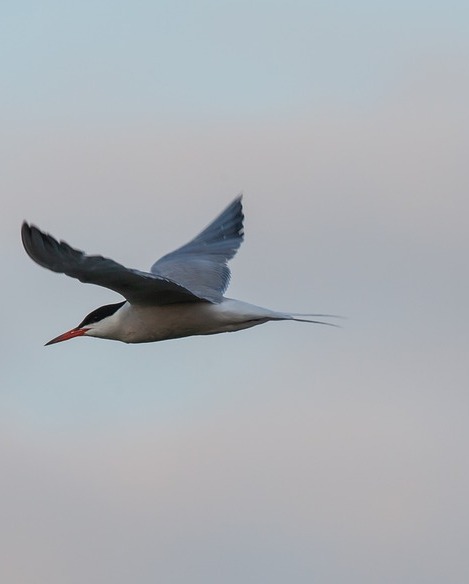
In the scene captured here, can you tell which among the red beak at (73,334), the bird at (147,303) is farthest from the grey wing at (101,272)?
the red beak at (73,334)

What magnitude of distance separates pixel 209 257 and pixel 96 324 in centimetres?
291

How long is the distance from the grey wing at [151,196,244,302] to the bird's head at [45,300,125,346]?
100 cm

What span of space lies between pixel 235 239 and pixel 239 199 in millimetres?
727

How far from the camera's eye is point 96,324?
18328 mm

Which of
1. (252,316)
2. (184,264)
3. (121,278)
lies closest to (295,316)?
(252,316)

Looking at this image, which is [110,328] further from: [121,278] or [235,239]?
[235,239]

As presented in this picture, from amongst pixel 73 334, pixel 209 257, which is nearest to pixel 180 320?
pixel 73 334

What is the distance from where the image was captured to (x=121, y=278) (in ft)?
55.4

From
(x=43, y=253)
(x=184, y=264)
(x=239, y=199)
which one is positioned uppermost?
(x=239, y=199)

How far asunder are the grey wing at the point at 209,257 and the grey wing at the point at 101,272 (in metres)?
1.10

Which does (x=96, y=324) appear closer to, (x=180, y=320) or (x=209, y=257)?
(x=180, y=320)

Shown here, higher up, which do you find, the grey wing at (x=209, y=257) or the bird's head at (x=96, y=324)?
the grey wing at (x=209, y=257)

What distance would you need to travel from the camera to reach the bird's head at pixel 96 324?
59.8 feet

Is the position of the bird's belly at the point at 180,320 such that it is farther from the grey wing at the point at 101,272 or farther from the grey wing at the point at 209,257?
the grey wing at the point at 209,257
